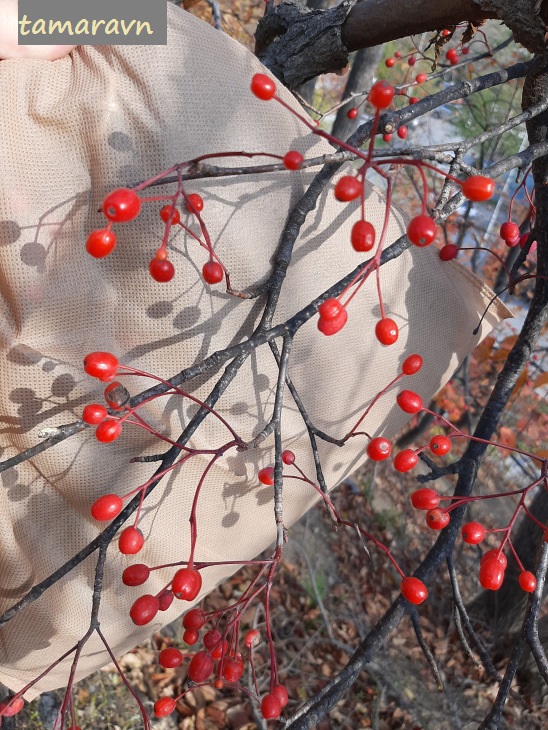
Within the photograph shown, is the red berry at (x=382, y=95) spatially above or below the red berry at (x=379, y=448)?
above

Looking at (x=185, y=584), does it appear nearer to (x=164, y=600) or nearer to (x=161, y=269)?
(x=164, y=600)

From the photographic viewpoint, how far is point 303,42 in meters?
1.19

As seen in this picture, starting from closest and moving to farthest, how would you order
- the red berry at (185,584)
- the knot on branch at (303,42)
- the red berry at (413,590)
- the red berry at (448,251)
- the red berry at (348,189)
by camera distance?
the red berry at (348,189), the red berry at (185,584), the red berry at (413,590), the red berry at (448,251), the knot on branch at (303,42)

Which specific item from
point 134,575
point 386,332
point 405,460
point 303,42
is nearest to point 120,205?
point 386,332

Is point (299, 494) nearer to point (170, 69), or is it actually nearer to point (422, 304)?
point (422, 304)

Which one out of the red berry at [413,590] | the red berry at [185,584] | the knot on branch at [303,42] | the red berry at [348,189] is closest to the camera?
the red berry at [348,189]

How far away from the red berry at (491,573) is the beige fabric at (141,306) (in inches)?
13.3

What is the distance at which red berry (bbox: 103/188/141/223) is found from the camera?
0.48 metres

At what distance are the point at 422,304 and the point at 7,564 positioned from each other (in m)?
0.81

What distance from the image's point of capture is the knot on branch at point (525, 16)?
2.50 feet

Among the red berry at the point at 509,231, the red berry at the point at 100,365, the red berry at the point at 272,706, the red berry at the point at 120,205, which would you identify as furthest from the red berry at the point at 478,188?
the red berry at the point at 272,706

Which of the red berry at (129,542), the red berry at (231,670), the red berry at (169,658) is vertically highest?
the red berry at (129,542)

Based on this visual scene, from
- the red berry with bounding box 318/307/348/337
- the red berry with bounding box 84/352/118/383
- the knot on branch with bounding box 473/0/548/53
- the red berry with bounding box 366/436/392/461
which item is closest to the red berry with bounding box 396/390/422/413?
the red berry with bounding box 366/436/392/461

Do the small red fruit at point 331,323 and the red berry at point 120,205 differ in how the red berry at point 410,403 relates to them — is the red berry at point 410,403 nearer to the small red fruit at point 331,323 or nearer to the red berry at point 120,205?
the small red fruit at point 331,323
